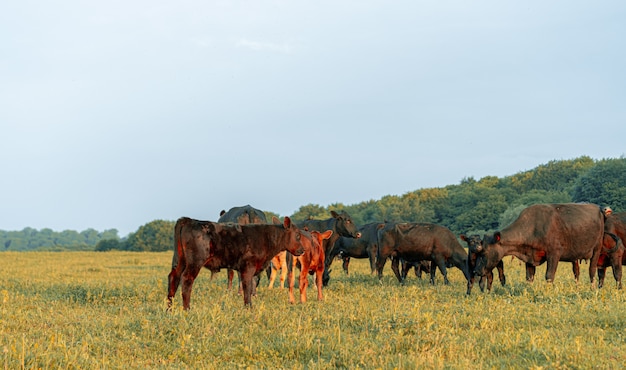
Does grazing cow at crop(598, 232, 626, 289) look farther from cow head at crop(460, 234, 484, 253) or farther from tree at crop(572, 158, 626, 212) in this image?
tree at crop(572, 158, 626, 212)

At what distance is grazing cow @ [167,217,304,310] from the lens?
10.5 m

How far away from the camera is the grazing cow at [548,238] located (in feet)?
44.9

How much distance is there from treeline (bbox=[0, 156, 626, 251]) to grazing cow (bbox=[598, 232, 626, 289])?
45.1 meters

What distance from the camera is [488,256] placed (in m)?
13.6

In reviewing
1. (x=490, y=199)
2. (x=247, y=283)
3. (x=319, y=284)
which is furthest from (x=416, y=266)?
(x=490, y=199)

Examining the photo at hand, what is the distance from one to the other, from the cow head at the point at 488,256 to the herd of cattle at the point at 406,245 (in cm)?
2

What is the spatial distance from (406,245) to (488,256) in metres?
3.77

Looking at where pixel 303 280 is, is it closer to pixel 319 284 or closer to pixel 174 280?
pixel 319 284

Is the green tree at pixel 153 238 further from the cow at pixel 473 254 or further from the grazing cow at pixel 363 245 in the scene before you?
the cow at pixel 473 254

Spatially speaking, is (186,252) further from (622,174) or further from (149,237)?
(149,237)

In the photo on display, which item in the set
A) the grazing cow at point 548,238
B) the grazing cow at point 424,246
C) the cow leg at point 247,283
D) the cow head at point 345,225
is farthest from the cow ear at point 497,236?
the cow leg at point 247,283

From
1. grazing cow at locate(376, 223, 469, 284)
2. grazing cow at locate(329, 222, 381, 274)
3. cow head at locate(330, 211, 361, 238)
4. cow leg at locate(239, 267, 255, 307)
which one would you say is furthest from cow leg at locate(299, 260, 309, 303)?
grazing cow at locate(329, 222, 381, 274)

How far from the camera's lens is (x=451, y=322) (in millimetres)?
9234

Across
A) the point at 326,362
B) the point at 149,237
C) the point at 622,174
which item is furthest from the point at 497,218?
the point at 326,362
